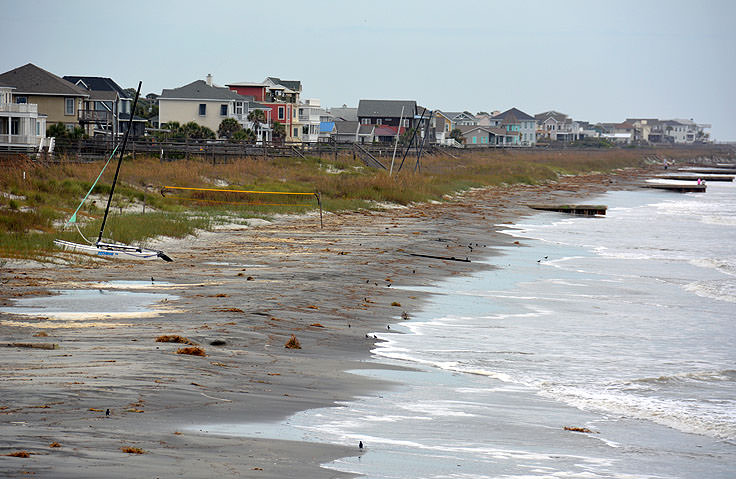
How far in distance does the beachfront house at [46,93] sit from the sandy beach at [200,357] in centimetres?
5832

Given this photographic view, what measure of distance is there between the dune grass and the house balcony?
25.2m

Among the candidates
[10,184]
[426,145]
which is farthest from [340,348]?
[426,145]

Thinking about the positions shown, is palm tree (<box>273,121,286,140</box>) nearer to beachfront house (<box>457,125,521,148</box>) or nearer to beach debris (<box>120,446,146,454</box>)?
beachfront house (<box>457,125,521,148</box>)

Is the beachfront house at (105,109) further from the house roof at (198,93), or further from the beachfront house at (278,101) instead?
the beachfront house at (278,101)

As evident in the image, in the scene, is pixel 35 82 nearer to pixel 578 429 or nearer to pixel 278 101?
pixel 278 101

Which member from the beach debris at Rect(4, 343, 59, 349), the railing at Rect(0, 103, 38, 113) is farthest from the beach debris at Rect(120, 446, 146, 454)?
the railing at Rect(0, 103, 38, 113)

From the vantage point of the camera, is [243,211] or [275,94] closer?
[243,211]

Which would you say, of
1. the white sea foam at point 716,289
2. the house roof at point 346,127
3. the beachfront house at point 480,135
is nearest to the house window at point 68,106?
the white sea foam at point 716,289

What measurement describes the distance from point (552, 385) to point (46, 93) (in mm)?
74562

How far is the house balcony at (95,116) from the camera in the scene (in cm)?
8238

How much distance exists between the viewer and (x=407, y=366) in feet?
42.5

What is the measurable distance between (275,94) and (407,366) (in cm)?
10484

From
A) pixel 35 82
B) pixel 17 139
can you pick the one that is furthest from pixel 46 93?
pixel 17 139

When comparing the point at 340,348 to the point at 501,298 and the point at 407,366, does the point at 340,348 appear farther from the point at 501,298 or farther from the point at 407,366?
the point at 501,298
